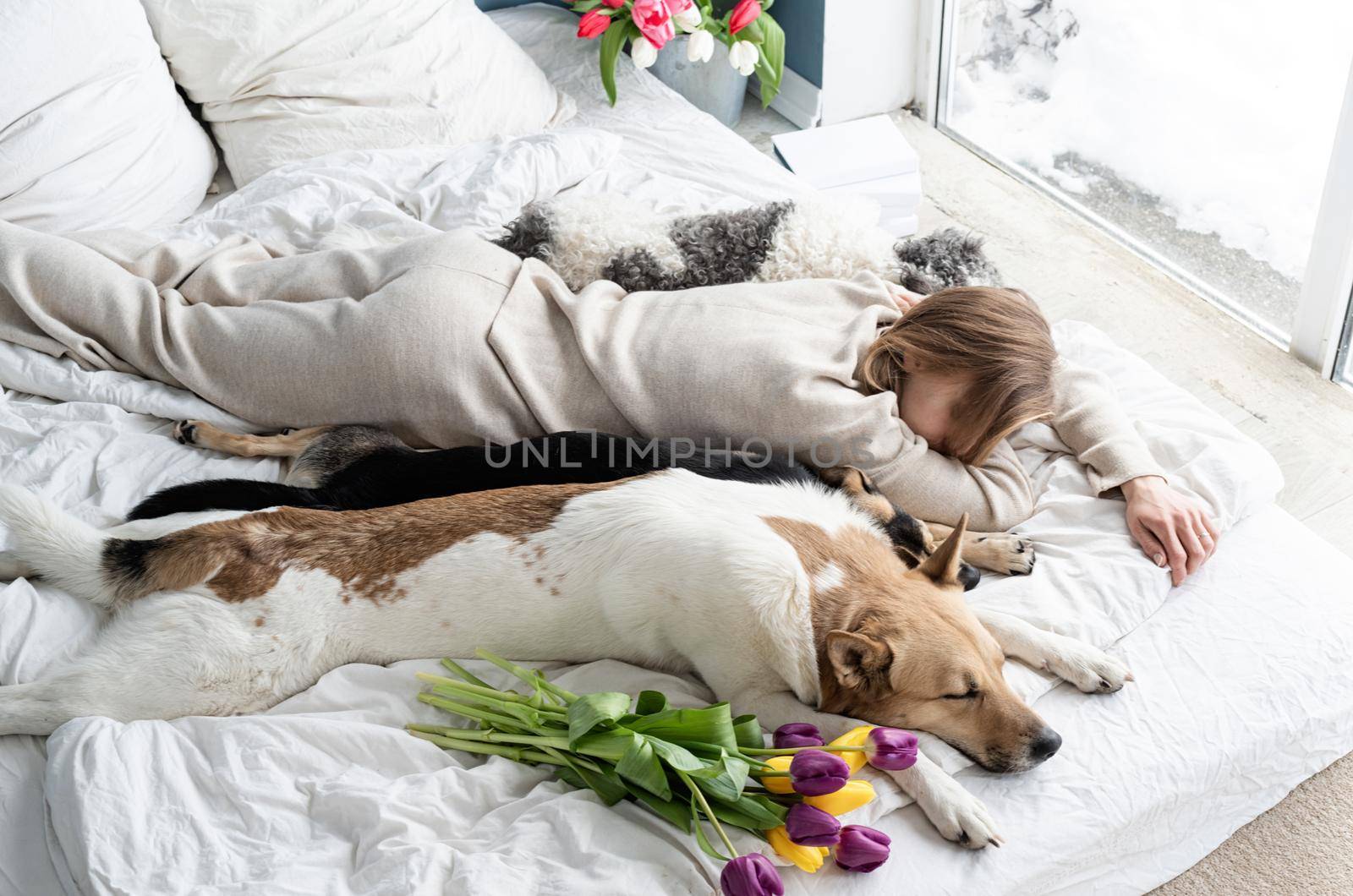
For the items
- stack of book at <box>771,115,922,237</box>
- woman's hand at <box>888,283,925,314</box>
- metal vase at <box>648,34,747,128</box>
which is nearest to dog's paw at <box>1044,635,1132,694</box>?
woman's hand at <box>888,283,925,314</box>

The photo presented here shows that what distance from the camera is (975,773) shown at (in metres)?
1.40

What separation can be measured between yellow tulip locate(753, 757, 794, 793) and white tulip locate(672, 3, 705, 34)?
2.37 meters

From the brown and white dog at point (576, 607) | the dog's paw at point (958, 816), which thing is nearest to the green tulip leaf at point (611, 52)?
the brown and white dog at point (576, 607)

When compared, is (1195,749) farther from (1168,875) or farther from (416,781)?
(416,781)

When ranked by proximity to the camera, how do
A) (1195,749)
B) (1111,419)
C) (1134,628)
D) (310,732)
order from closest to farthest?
1. (310,732)
2. (1195,749)
3. (1134,628)
4. (1111,419)

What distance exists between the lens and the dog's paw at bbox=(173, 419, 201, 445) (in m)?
1.82

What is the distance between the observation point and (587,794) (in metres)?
1.31

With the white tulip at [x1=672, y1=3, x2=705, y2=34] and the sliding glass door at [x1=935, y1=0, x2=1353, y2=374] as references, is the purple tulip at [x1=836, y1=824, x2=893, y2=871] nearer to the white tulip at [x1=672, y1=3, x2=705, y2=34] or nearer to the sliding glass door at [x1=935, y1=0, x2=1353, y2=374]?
the sliding glass door at [x1=935, y1=0, x2=1353, y2=374]

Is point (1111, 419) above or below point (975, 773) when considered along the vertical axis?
above

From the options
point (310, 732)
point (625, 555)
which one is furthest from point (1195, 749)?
point (310, 732)

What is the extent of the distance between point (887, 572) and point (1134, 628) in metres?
0.44

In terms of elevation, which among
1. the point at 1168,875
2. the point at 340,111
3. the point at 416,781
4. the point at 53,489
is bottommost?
the point at 1168,875

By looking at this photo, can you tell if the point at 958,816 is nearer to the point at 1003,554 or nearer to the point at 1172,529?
the point at 1003,554

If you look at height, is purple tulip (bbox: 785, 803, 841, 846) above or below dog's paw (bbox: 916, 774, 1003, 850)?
above
